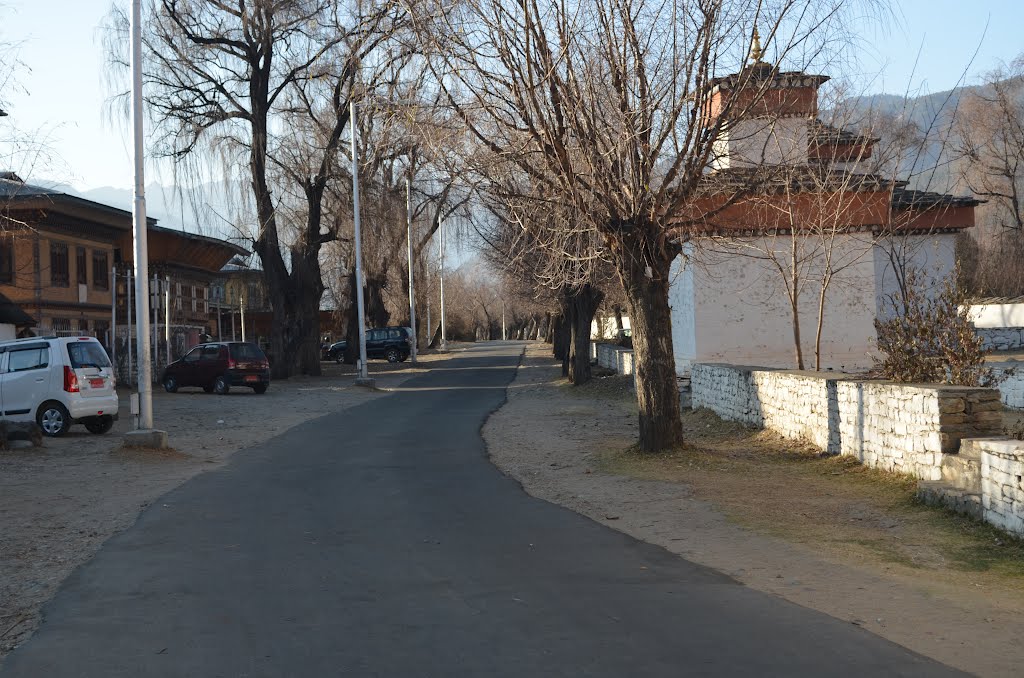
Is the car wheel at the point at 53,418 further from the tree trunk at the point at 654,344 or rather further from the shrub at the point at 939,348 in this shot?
the shrub at the point at 939,348

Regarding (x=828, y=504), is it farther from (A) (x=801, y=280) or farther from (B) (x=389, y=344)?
(B) (x=389, y=344)

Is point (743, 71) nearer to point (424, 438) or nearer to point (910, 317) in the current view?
point (910, 317)

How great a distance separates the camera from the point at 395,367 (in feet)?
164

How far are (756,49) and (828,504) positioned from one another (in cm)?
638

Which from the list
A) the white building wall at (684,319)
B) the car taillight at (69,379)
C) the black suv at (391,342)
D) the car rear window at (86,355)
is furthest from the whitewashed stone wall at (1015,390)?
the black suv at (391,342)

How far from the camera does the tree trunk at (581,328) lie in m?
31.1

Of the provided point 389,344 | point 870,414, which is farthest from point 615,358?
point 870,414

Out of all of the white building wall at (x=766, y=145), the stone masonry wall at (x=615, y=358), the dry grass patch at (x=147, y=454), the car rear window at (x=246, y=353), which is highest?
the white building wall at (x=766, y=145)

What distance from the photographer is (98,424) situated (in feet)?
63.9

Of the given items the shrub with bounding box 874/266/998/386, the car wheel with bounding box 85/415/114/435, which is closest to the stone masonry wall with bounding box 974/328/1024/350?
the shrub with bounding box 874/266/998/386

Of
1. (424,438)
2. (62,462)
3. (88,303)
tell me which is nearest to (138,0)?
(62,462)

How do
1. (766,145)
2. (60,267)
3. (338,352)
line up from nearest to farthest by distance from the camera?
(766,145) < (60,267) < (338,352)

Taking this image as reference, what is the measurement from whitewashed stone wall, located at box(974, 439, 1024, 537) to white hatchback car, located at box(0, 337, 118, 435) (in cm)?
1575

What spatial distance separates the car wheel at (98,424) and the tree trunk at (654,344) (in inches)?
442
